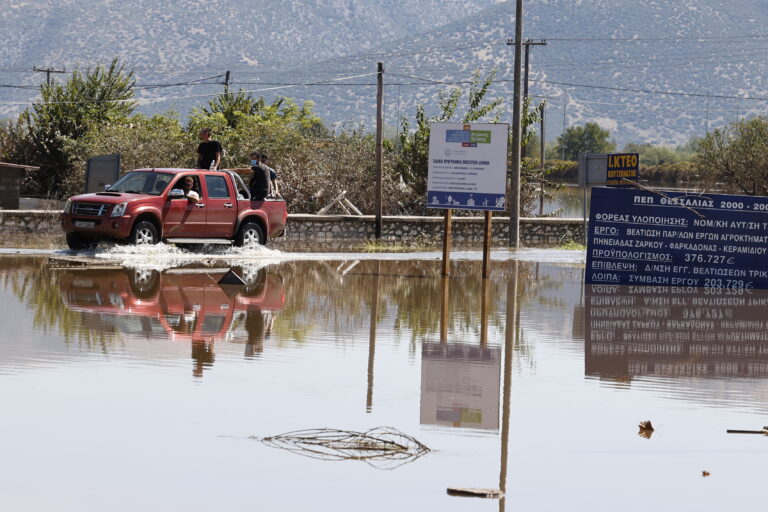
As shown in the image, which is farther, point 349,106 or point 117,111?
point 349,106

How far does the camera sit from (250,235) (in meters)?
25.9

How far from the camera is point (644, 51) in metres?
196

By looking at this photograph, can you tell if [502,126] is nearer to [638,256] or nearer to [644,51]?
[638,256]

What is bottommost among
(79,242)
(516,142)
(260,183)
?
(79,242)

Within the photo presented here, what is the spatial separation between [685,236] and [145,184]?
9.82 m

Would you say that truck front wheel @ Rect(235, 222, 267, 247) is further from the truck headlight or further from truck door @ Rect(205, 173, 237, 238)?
the truck headlight

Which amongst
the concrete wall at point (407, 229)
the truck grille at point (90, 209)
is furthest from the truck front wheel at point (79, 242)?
the concrete wall at point (407, 229)

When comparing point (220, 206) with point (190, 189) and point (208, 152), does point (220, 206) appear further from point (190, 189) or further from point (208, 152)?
point (208, 152)

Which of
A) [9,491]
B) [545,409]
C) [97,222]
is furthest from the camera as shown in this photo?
[97,222]

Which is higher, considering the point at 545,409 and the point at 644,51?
the point at 644,51

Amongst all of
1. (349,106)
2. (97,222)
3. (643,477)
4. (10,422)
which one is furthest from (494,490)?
(349,106)

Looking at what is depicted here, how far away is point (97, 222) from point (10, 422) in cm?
1540

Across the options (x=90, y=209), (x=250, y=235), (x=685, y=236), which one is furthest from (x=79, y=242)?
(x=685, y=236)

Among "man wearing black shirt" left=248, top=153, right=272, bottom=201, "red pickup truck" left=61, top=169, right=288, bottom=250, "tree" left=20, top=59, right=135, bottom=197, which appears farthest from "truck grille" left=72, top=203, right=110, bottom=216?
"tree" left=20, top=59, right=135, bottom=197
